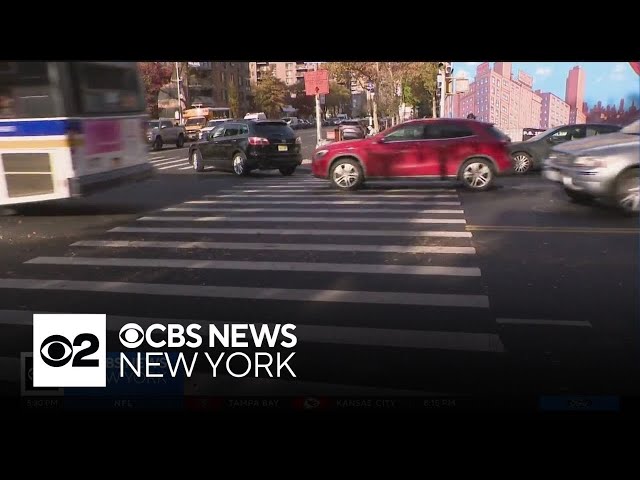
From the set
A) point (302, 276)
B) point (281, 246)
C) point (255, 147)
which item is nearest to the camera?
point (302, 276)

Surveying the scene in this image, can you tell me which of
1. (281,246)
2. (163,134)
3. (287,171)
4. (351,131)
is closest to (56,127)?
(281,246)

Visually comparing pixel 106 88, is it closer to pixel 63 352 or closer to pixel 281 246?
pixel 281 246

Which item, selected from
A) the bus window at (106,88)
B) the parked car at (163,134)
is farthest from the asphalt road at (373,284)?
the parked car at (163,134)

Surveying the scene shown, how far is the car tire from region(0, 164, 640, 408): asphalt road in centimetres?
601

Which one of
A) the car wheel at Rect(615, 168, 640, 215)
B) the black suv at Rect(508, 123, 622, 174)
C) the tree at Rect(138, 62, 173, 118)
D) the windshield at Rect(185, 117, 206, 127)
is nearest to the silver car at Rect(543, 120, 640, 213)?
the car wheel at Rect(615, 168, 640, 215)

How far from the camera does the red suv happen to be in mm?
13078

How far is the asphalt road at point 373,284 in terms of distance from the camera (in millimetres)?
4105

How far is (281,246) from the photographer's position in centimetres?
795

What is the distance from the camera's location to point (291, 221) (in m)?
9.85

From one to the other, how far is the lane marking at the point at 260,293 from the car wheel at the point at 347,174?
7.95 meters

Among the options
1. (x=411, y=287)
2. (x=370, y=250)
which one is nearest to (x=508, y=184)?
(x=370, y=250)

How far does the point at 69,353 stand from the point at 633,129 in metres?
10.0

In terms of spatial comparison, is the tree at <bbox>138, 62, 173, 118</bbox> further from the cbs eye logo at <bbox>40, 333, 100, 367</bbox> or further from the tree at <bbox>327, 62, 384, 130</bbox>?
the cbs eye logo at <bbox>40, 333, 100, 367</bbox>
